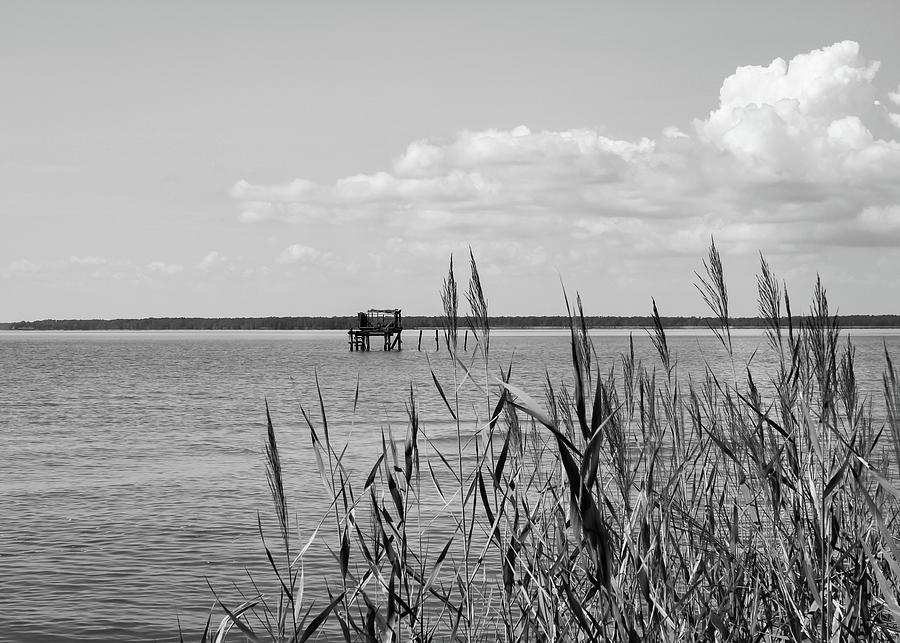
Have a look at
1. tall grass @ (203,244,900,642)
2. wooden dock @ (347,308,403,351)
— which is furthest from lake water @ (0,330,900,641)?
wooden dock @ (347,308,403,351)

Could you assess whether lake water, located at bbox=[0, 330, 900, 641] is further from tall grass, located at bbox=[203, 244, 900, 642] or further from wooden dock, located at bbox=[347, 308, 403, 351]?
wooden dock, located at bbox=[347, 308, 403, 351]

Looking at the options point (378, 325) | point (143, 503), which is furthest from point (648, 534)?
point (378, 325)

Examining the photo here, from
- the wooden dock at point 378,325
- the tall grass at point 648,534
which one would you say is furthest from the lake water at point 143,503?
the wooden dock at point 378,325

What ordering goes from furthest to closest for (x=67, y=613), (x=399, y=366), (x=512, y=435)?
(x=399, y=366) → (x=67, y=613) → (x=512, y=435)

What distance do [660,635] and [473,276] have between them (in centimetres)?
145

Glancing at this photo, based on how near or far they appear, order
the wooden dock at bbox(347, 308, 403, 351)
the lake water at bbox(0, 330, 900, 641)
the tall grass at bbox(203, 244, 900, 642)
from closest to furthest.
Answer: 1. the tall grass at bbox(203, 244, 900, 642)
2. the lake water at bbox(0, 330, 900, 641)
3. the wooden dock at bbox(347, 308, 403, 351)

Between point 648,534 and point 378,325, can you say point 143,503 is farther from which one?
point 378,325

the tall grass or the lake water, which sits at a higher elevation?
the tall grass

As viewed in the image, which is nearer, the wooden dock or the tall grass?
the tall grass

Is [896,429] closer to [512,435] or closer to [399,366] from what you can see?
[512,435]

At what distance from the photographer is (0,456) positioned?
19406mm

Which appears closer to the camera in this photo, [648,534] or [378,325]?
[648,534]

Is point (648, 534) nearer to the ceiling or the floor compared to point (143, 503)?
nearer to the ceiling

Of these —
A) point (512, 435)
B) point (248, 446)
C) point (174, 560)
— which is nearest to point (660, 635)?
point (512, 435)
